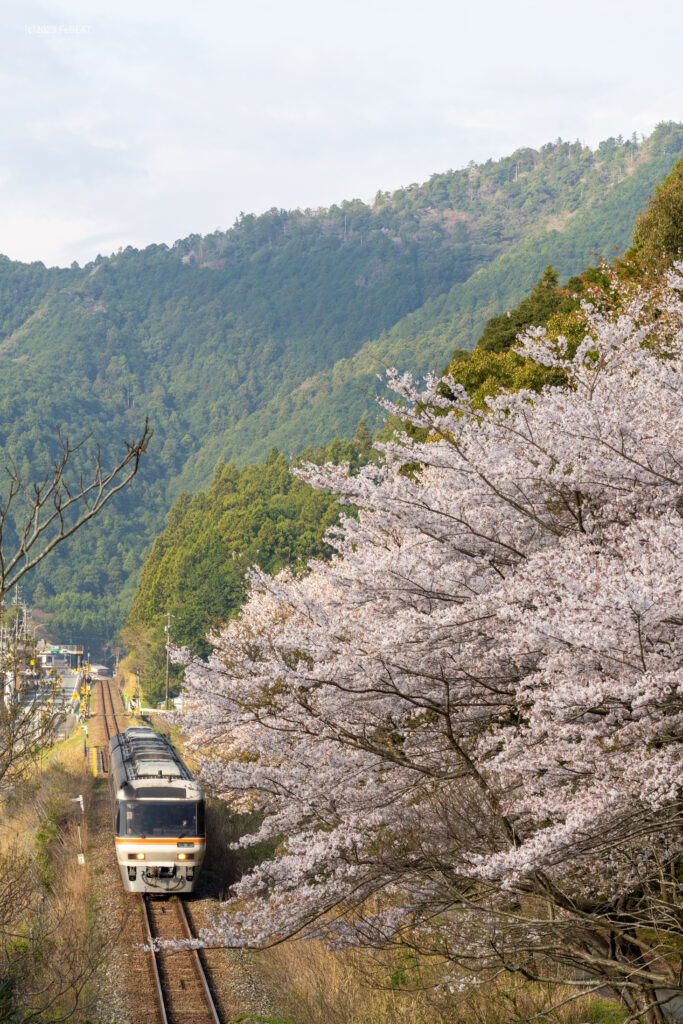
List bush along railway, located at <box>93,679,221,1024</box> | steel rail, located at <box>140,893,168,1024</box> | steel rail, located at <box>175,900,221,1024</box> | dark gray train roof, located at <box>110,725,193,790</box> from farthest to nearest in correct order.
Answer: dark gray train roof, located at <box>110,725,193,790</box> → bush along railway, located at <box>93,679,221,1024</box> → steel rail, located at <box>175,900,221,1024</box> → steel rail, located at <box>140,893,168,1024</box>

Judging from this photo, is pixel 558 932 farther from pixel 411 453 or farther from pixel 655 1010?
pixel 411 453

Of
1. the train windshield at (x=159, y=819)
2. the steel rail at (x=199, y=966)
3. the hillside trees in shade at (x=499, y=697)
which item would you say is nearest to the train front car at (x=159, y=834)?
the train windshield at (x=159, y=819)

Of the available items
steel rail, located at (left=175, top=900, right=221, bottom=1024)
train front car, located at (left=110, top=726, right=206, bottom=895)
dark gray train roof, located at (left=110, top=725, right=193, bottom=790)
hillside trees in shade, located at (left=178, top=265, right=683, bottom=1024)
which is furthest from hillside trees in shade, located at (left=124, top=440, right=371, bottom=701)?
hillside trees in shade, located at (left=178, top=265, right=683, bottom=1024)

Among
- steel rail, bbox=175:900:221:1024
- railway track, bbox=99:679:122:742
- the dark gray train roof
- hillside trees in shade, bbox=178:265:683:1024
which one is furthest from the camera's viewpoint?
railway track, bbox=99:679:122:742

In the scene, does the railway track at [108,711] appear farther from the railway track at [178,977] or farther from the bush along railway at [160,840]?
the railway track at [178,977]

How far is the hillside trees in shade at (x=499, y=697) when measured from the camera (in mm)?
6074

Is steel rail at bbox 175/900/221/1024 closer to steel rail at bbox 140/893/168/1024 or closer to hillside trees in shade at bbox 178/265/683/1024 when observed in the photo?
steel rail at bbox 140/893/168/1024

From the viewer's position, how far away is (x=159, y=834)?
55.6ft

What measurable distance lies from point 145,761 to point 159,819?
2.57 metres

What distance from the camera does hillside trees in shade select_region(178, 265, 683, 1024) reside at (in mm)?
6074

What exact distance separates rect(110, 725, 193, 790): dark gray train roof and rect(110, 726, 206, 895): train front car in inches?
11.1

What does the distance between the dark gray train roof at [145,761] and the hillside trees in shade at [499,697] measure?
8.53 metres

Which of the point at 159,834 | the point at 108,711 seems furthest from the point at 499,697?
the point at 108,711

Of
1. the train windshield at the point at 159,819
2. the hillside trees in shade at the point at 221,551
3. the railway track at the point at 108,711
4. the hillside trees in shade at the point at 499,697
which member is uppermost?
the hillside trees in shade at the point at 499,697
